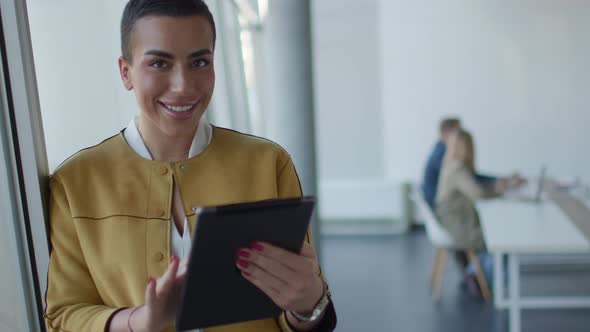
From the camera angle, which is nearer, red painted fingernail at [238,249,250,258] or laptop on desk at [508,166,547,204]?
red painted fingernail at [238,249,250,258]

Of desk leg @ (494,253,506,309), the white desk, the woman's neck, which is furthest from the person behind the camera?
desk leg @ (494,253,506,309)

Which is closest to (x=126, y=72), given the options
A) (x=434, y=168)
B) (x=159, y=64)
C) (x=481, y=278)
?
(x=159, y=64)

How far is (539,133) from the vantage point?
21.0ft

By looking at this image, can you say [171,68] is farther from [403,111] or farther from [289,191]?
[403,111]

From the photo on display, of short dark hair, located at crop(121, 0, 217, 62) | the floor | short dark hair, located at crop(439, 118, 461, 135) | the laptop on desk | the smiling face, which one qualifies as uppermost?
short dark hair, located at crop(121, 0, 217, 62)

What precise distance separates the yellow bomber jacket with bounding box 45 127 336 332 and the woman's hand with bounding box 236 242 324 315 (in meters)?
0.17

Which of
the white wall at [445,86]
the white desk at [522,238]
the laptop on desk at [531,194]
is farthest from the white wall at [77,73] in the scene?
the white wall at [445,86]

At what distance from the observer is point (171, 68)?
112 centimetres

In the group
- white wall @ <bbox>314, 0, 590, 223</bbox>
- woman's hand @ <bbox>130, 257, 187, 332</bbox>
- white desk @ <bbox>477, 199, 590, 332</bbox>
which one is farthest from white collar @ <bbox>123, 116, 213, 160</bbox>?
white wall @ <bbox>314, 0, 590, 223</bbox>

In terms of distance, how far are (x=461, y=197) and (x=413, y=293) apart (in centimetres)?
85

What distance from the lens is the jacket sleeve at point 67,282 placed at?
1.14 meters

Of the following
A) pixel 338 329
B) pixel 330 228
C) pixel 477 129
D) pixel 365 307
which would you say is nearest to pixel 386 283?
pixel 365 307

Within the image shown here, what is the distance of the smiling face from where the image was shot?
110 cm

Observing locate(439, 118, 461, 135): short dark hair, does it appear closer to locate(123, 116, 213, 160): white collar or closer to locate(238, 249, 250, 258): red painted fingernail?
locate(123, 116, 213, 160): white collar
